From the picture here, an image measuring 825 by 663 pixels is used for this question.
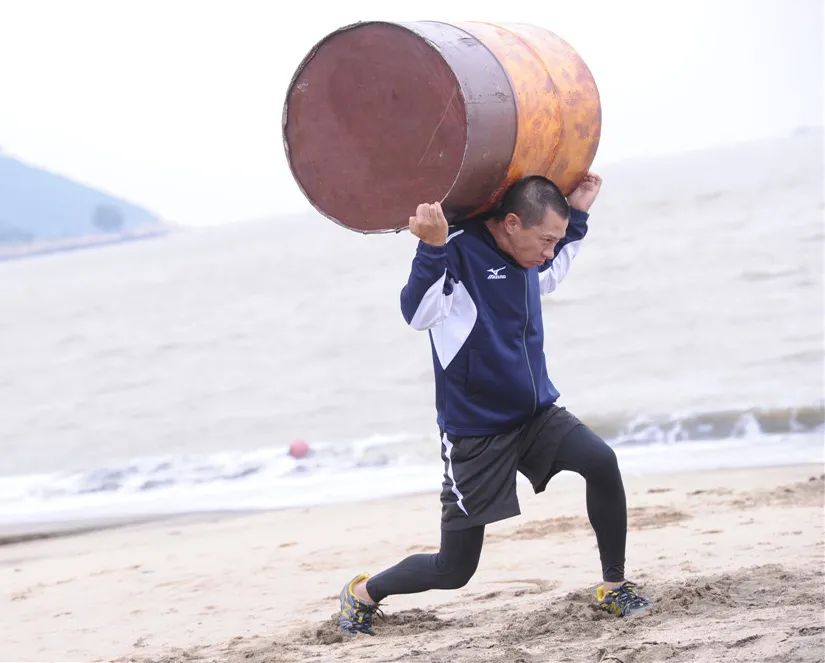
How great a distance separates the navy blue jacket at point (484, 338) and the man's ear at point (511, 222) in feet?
0.26

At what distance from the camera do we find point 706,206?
3447 centimetres

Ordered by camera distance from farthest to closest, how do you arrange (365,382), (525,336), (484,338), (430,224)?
(365,382)
(525,336)
(484,338)
(430,224)

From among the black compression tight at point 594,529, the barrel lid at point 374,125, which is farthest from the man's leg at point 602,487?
the barrel lid at point 374,125

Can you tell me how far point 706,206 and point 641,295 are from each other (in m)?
16.6

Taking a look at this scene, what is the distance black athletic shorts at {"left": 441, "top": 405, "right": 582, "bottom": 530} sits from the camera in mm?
4008

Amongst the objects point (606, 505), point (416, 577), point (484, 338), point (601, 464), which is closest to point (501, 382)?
point (484, 338)

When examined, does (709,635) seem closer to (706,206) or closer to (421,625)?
(421,625)

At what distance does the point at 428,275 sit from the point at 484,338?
1.22ft

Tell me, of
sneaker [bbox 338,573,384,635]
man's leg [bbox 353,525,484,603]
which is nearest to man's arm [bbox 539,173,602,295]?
man's leg [bbox 353,525,484,603]

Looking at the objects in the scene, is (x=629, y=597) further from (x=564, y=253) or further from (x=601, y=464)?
(x=564, y=253)

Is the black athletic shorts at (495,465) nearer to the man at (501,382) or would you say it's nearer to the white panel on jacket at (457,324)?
the man at (501,382)

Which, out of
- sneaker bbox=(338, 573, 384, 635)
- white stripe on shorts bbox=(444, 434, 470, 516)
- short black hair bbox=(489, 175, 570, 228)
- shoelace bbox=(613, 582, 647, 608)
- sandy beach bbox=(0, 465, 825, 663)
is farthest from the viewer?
sneaker bbox=(338, 573, 384, 635)

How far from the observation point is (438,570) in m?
4.18

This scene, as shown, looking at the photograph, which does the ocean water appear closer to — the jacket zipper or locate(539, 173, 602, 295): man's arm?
locate(539, 173, 602, 295): man's arm
